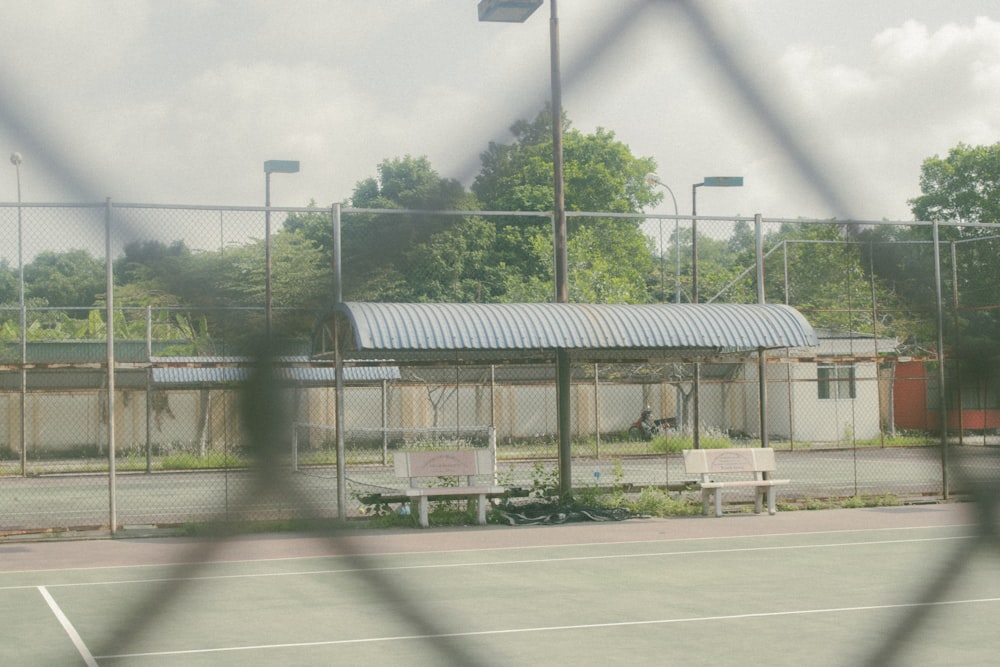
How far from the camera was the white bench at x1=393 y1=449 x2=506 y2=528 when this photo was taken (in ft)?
33.6

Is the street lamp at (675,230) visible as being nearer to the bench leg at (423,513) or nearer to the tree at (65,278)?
the tree at (65,278)

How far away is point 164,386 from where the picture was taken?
20.3m

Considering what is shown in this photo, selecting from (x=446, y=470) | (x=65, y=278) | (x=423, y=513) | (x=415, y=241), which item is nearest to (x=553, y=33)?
(x=415, y=241)

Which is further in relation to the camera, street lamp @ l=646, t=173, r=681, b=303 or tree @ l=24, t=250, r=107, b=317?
street lamp @ l=646, t=173, r=681, b=303

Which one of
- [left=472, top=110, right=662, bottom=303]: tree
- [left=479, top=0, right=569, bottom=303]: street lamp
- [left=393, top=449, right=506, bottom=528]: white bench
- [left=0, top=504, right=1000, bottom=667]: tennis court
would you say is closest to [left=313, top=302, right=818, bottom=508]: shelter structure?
[left=393, top=449, right=506, bottom=528]: white bench

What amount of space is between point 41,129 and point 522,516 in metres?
9.97

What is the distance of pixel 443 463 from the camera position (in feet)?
34.8

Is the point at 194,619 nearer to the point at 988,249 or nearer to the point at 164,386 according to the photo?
the point at 988,249

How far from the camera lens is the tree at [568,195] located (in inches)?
24.1

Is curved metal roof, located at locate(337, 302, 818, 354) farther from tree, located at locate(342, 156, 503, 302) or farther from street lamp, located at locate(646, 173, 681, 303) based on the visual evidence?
tree, located at locate(342, 156, 503, 302)

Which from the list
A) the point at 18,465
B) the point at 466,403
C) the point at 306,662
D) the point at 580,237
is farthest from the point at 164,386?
the point at 580,237

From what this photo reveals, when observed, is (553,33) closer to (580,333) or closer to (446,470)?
(580,333)

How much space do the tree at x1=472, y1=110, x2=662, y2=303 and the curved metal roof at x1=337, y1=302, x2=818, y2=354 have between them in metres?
7.73

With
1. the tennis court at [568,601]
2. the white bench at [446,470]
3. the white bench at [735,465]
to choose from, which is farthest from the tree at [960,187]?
the white bench at [735,465]
